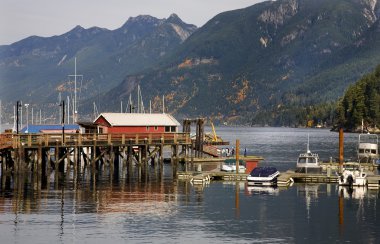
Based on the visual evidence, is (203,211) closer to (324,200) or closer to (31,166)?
(324,200)

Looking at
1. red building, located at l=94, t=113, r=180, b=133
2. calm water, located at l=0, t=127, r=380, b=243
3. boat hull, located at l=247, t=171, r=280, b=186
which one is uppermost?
red building, located at l=94, t=113, r=180, b=133

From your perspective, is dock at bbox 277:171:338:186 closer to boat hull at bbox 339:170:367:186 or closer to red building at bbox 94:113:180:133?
boat hull at bbox 339:170:367:186

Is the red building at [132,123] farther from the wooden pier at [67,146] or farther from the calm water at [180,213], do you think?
the calm water at [180,213]

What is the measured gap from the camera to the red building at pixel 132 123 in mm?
125188

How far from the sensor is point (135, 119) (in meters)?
127

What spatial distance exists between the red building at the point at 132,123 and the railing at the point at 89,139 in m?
1.80

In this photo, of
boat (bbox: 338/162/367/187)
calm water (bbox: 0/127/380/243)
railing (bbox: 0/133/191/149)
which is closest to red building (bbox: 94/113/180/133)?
railing (bbox: 0/133/191/149)

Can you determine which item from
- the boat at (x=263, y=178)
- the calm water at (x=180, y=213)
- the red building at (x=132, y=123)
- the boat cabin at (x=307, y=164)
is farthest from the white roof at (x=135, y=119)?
the boat at (x=263, y=178)

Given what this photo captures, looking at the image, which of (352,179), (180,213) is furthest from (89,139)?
(180,213)

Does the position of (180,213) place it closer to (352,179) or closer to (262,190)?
(262,190)

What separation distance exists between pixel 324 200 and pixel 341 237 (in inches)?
897

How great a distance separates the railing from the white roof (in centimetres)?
238

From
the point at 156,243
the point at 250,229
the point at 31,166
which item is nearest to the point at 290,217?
the point at 250,229

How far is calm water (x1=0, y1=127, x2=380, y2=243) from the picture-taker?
65875 millimetres
